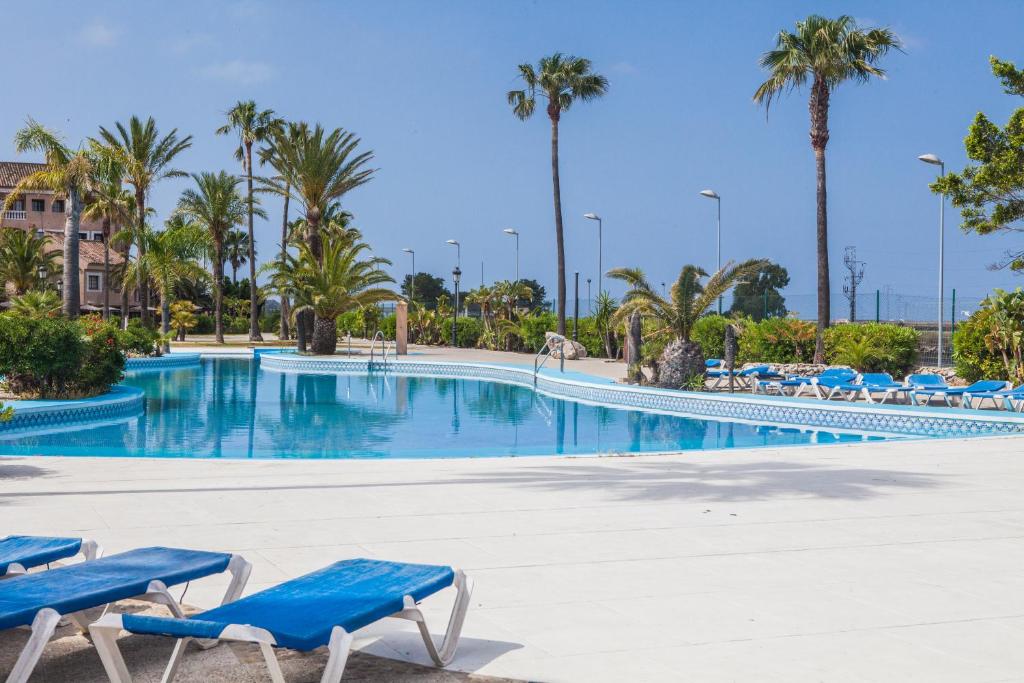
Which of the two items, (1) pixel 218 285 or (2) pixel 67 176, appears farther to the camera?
(1) pixel 218 285

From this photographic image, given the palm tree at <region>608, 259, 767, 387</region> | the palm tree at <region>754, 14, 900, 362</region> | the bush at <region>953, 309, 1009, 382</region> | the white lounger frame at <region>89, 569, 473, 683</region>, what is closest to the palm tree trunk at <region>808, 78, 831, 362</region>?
the palm tree at <region>754, 14, 900, 362</region>

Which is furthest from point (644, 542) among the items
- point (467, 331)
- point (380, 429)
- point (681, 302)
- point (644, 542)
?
point (467, 331)

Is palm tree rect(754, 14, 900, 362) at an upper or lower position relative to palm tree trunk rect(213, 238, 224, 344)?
upper

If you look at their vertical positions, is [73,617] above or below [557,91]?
below

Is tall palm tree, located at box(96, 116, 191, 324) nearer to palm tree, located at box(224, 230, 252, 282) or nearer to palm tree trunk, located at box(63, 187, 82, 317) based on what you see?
palm tree, located at box(224, 230, 252, 282)

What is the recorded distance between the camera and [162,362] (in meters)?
30.7

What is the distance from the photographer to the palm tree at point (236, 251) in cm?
6053

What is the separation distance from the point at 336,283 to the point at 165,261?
12638 millimetres

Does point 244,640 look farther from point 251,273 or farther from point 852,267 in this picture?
point 852,267

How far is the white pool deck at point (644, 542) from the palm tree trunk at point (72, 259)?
16966 mm

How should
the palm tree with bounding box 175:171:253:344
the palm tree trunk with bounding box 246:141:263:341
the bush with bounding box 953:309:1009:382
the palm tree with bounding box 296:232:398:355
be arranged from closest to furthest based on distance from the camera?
the bush with bounding box 953:309:1009:382, the palm tree with bounding box 296:232:398:355, the palm tree trunk with bounding box 246:141:263:341, the palm tree with bounding box 175:171:253:344

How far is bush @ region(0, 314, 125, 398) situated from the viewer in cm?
1565

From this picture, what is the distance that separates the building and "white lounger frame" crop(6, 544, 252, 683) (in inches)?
2441

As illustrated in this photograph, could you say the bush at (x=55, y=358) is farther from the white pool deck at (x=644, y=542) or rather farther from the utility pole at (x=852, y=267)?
the utility pole at (x=852, y=267)
